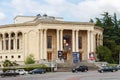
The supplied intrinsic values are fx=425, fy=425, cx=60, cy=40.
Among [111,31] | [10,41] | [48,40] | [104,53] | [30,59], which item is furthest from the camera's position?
[111,31]

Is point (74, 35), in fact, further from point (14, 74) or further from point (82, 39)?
point (14, 74)

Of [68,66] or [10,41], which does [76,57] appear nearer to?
[68,66]

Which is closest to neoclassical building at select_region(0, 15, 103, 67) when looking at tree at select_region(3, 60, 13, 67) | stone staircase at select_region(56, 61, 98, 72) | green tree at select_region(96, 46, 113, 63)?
green tree at select_region(96, 46, 113, 63)

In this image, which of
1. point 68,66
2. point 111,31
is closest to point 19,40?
point 68,66

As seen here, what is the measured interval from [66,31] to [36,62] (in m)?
10.8

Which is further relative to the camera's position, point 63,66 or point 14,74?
point 63,66

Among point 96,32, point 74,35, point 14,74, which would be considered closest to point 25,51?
point 74,35

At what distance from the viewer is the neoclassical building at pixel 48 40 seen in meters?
98.3

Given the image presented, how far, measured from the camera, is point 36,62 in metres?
97.9

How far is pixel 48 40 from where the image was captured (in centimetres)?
10069

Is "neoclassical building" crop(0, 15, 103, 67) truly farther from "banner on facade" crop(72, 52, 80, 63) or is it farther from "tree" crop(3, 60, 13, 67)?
"tree" crop(3, 60, 13, 67)

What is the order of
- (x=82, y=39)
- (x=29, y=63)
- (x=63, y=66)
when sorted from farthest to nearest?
(x=82, y=39) → (x=29, y=63) → (x=63, y=66)

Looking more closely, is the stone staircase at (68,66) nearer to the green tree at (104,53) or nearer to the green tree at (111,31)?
the green tree at (104,53)

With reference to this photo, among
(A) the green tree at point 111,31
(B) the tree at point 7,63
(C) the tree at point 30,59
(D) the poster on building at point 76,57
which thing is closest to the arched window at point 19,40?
(C) the tree at point 30,59
